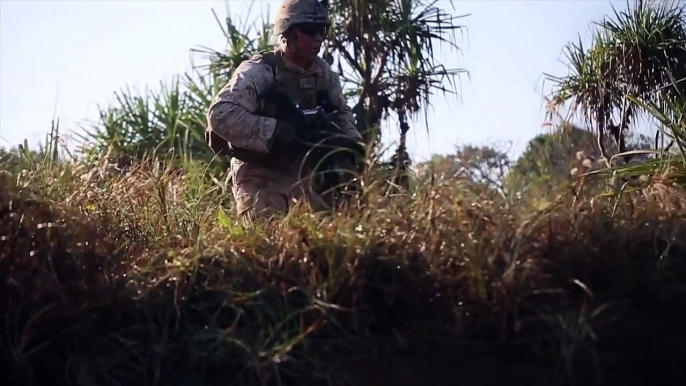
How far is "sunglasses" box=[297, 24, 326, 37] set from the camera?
5.00 metres

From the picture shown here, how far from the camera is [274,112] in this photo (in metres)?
4.75

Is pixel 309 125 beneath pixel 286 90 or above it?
beneath

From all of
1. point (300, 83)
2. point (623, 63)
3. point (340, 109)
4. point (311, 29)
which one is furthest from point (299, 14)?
point (623, 63)

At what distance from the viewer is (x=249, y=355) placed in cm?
299

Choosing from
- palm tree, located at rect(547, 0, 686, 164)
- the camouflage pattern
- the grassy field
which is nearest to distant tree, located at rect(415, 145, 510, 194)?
the grassy field

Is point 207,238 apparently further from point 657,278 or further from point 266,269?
point 657,278

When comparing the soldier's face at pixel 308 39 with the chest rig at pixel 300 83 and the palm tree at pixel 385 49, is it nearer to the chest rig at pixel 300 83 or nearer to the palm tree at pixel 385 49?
the chest rig at pixel 300 83

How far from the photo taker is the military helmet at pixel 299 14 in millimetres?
4965

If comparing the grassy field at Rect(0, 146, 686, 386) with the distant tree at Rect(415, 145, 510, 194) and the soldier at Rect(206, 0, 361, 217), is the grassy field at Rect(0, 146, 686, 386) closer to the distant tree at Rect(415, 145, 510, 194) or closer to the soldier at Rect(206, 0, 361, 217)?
the distant tree at Rect(415, 145, 510, 194)

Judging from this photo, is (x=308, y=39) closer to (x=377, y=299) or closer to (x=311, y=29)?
(x=311, y=29)

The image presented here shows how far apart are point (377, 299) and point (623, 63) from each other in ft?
18.2

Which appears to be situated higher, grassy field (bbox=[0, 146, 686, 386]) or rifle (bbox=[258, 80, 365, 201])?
rifle (bbox=[258, 80, 365, 201])

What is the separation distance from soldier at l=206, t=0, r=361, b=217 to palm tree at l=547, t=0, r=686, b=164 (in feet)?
10.4

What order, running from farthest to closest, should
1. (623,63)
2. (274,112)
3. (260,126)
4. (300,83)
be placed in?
1. (623,63)
2. (300,83)
3. (274,112)
4. (260,126)
